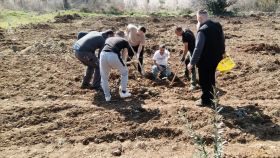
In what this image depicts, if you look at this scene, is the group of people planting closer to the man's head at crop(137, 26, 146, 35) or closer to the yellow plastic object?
the man's head at crop(137, 26, 146, 35)

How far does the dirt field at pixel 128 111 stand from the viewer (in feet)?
23.3

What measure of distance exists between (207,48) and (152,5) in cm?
2218

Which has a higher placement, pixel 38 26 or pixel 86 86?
pixel 38 26

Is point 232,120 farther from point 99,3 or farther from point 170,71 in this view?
point 99,3

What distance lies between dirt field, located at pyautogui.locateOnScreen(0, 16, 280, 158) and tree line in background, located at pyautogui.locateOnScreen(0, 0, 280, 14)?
12.2 metres

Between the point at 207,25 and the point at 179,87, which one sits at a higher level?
the point at 207,25

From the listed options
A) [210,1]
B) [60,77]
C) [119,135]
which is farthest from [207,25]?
[210,1]

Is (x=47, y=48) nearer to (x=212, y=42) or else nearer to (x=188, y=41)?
(x=188, y=41)

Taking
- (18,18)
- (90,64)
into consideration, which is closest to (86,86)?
(90,64)

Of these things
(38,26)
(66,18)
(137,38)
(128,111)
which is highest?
(137,38)

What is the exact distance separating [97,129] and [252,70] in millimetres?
4751

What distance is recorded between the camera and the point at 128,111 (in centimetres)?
847

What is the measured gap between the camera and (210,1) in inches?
954

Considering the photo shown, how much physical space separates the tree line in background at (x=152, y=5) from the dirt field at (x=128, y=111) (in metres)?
12.2
